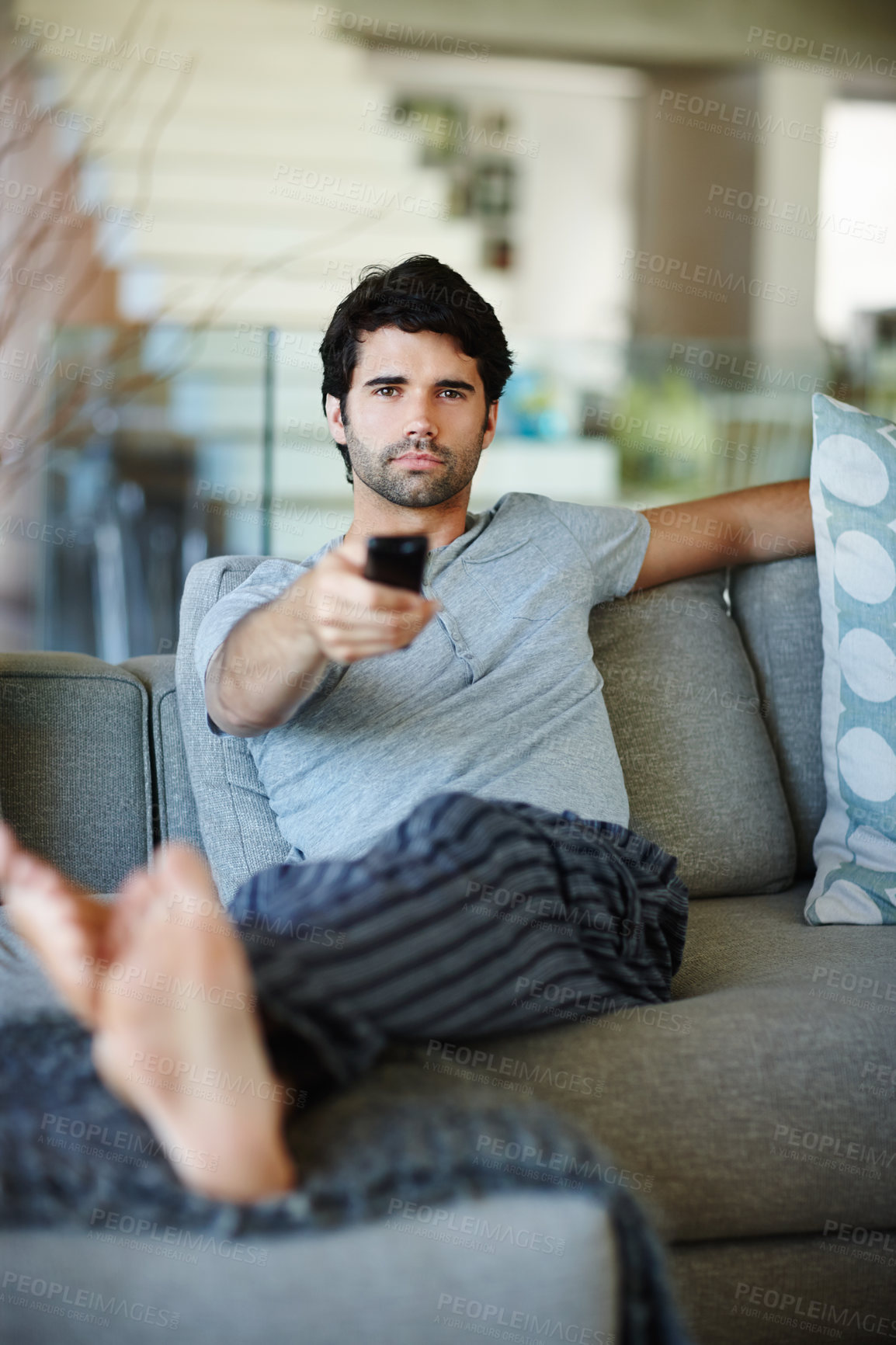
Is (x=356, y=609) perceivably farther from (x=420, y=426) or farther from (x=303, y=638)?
(x=420, y=426)

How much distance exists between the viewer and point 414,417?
1663 millimetres

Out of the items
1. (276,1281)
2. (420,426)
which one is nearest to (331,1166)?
(276,1281)

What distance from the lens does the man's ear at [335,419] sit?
5.91 ft

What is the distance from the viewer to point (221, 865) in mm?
1571

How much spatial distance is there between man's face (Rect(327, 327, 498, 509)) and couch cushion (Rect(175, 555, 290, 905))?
28 cm

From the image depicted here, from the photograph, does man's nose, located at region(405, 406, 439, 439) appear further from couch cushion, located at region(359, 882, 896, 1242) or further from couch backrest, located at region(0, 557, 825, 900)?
couch cushion, located at region(359, 882, 896, 1242)

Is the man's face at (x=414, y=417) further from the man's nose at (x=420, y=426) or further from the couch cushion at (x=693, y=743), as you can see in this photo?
the couch cushion at (x=693, y=743)

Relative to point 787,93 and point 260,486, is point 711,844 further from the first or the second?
point 787,93

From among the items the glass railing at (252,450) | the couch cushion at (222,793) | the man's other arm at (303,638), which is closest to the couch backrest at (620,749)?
the couch cushion at (222,793)

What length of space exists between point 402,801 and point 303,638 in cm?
25

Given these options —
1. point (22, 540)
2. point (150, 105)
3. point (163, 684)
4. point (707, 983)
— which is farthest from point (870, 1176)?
point (150, 105)

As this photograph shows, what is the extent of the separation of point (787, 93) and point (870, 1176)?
540cm

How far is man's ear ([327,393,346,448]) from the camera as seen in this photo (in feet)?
5.91

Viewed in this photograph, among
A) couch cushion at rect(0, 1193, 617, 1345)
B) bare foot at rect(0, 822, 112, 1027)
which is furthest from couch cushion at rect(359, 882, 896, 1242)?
bare foot at rect(0, 822, 112, 1027)
